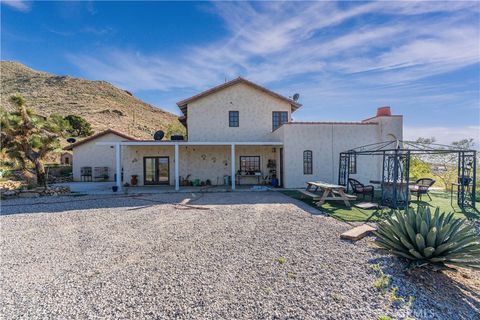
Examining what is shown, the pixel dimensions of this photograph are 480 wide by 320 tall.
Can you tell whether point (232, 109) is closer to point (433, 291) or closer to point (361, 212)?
point (361, 212)

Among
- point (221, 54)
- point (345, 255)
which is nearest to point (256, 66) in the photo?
point (221, 54)

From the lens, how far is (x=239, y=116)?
16547 millimetres

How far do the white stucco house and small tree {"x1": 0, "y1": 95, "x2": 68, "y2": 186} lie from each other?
Answer: 4478 mm

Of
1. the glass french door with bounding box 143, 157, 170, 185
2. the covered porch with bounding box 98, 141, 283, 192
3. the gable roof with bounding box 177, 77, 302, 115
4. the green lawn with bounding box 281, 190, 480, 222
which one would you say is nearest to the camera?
the green lawn with bounding box 281, 190, 480, 222

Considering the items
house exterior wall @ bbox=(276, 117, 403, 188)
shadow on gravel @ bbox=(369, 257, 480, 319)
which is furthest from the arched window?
shadow on gravel @ bbox=(369, 257, 480, 319)

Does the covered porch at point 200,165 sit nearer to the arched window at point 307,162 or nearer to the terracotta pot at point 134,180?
the terracotta pot at point 134,180

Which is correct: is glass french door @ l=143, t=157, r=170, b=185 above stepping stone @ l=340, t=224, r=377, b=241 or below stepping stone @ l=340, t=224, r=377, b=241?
above

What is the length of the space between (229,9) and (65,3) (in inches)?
311

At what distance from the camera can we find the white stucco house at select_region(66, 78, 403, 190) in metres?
14.6

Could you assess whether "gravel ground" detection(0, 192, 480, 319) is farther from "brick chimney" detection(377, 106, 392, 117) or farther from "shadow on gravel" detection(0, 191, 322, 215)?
"brick chimney" detection(377, 106, 392, 117)

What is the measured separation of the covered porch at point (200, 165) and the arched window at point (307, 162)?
2549mm

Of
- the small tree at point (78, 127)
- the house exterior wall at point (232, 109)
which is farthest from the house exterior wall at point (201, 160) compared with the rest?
the small tree at point (78, 127)

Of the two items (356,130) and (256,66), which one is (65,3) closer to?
(256,66)

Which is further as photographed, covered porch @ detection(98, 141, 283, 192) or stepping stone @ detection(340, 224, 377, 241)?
covered porch @ detection(98, 141, 283, 192)
